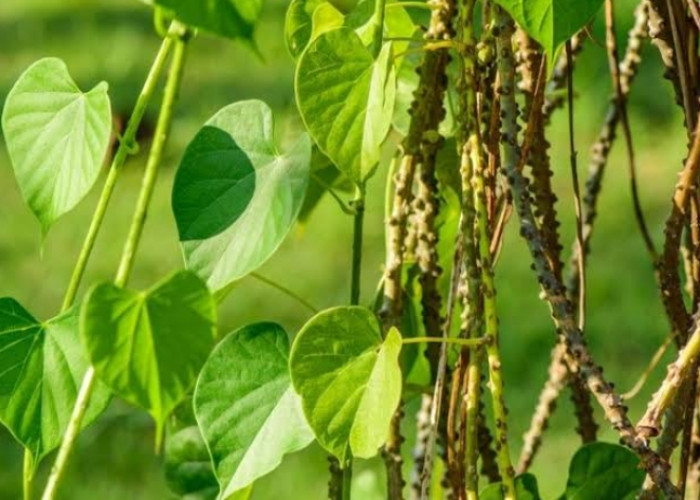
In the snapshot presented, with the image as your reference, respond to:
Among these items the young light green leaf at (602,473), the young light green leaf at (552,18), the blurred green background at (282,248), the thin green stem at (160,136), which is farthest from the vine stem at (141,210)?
the blurred green background at (282,248)

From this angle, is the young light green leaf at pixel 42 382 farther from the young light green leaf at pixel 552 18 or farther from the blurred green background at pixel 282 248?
the blurred green background at pixel 282 248

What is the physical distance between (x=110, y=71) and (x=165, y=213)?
736 mm

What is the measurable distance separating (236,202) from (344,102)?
0.22 feet

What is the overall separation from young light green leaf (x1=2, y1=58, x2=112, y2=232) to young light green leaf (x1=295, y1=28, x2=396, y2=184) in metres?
0.09

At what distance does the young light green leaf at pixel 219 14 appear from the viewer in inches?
19.0

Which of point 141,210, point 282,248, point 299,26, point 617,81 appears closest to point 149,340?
point 141,210

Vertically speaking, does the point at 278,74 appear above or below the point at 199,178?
above

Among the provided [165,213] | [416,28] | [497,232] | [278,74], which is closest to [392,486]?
[497,232]

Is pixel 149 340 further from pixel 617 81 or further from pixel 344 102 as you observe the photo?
pixel 617 81

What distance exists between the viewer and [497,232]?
0.76 metres

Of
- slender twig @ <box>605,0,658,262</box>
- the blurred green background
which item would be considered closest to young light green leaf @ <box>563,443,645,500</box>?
slender twig @ <box>605,0,658,262</box>

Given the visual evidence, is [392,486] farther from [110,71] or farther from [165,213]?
[110,71]

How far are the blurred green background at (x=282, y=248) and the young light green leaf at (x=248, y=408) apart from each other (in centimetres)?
123

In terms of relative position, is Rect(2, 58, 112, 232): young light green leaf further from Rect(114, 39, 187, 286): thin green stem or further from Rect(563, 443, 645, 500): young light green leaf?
Rect(563, 443, 645, 500): young light green leaf
